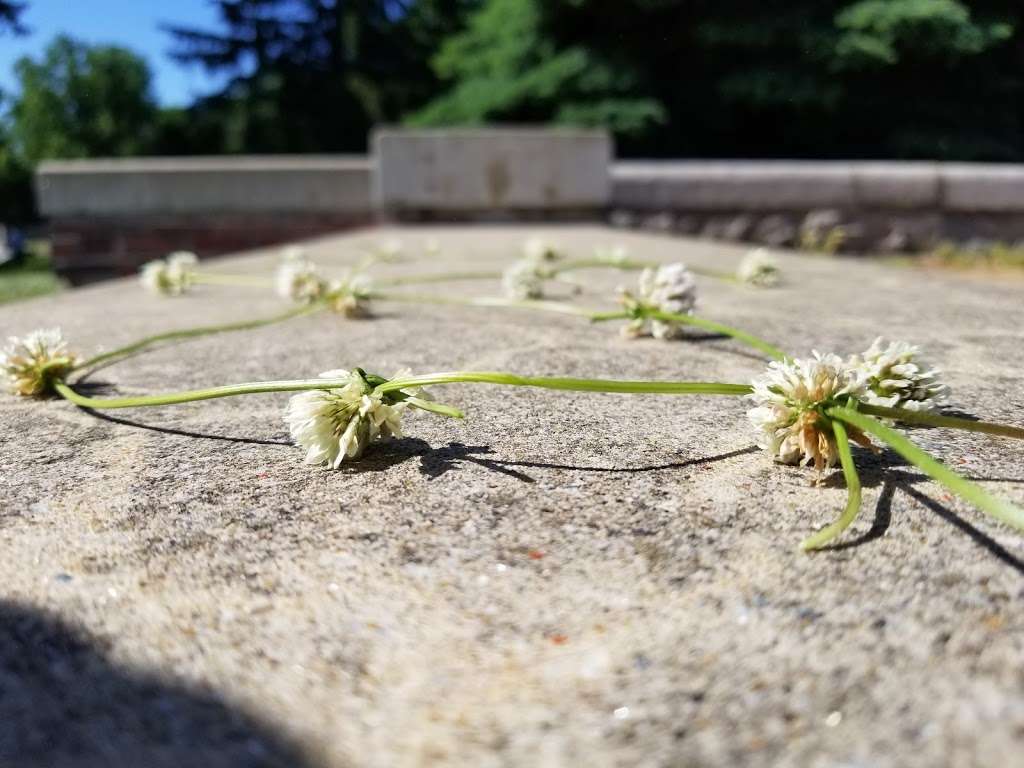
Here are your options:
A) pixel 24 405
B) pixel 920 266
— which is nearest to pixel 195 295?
pixel 24 405

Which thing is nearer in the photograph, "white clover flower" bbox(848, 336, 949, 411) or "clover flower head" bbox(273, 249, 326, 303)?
"white clover flower" bbox(848, 336, 949, 411)

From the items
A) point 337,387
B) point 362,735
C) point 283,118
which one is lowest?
point 362,735

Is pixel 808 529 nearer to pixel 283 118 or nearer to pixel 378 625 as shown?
pixel 378 625

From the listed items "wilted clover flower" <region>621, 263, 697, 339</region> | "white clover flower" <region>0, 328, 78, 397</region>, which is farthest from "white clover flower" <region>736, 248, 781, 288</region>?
"white clover flower" <region>0, 328, 78, 397</region>

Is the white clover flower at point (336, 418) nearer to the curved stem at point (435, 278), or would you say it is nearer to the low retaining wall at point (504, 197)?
the curved stem at point (435, 278)

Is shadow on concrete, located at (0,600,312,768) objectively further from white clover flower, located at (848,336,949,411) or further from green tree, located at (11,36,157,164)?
green tree, located at (11,36,157,164)

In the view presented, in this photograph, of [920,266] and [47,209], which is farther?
[47,209]
